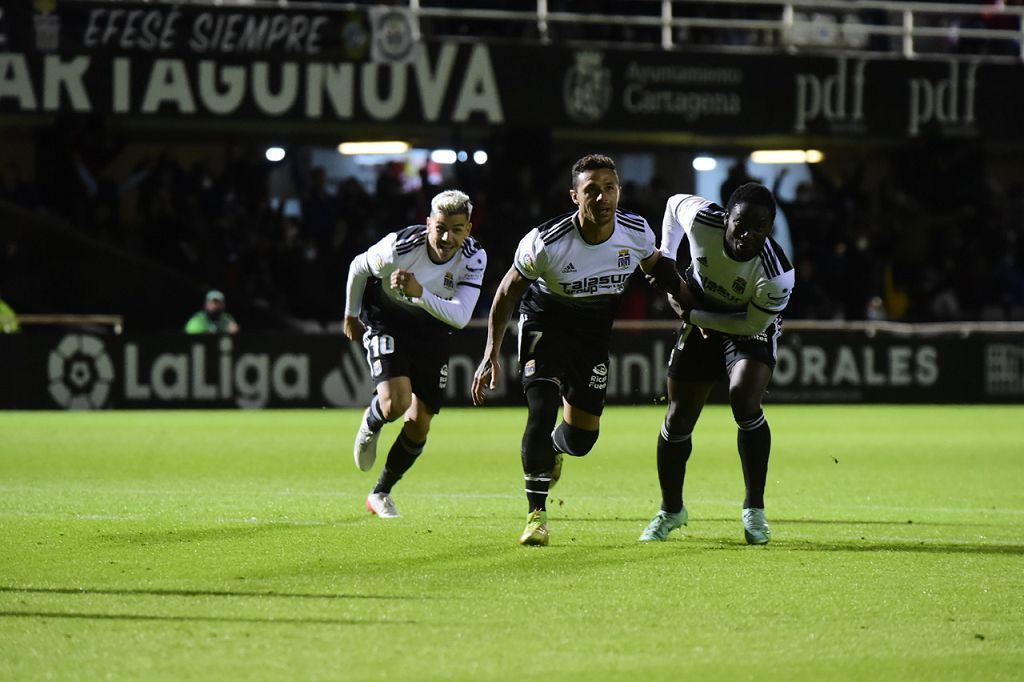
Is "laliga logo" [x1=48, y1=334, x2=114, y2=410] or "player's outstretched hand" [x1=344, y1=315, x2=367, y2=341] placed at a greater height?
"player's outstretched hand" [x1=344, y1=315, x2=367, y2=341]

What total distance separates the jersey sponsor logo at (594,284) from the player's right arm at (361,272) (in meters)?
1.57

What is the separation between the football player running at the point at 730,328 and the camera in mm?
8312

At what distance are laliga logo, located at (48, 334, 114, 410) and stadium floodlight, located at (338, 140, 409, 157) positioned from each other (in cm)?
865

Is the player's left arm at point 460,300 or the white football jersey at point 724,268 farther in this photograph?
the player's left arm at point 460,300

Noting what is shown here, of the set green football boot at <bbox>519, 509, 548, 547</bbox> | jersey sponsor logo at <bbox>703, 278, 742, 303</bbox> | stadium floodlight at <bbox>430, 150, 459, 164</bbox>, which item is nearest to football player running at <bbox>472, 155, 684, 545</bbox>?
green football boot at <bbox>519, 509, 548, 547</bbox>

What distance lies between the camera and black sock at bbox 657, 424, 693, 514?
861 centimetres

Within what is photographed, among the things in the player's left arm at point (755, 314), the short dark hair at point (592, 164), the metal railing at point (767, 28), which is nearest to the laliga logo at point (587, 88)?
the metal railing at point (767, 28)

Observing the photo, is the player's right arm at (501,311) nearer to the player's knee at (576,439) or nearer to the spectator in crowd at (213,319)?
the player's knee at (576,439)

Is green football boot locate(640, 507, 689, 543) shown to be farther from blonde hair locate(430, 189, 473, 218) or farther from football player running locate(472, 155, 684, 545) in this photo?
blonde hair locate(430, 189, 473, 218)

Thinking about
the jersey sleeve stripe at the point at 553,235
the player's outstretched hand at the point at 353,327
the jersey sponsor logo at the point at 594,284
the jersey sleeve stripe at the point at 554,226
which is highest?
the jersey sleeve stripe at the point at 554,226

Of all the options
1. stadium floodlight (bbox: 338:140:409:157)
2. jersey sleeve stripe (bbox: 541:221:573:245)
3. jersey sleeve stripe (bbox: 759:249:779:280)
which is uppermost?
stadium floodlight (bbox: 338:140:409:157)

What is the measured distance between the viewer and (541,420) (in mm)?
8375

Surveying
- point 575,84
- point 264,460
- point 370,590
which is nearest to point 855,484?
point 264,460

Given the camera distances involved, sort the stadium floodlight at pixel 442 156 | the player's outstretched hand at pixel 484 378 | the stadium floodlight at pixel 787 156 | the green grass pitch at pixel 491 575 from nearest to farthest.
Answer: the green grass pitch at pixel 491 575 < the player's outstretched hand at pixel 484 378 < the stadium floodlight at pixel 442 156 < the stadium floodlight at pixel 787 156
